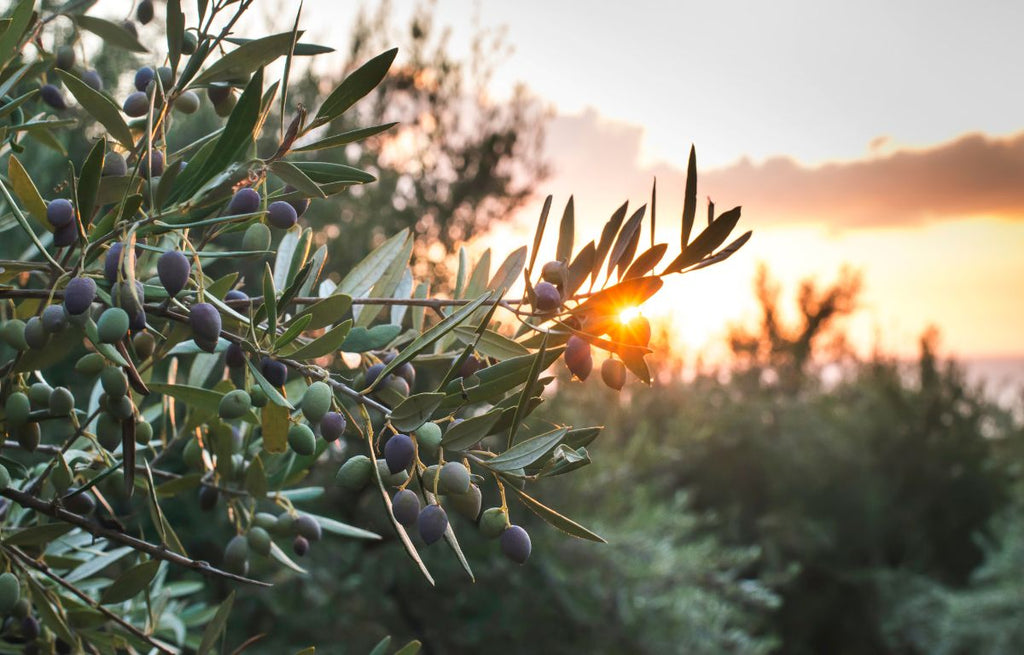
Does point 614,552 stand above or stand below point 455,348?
below

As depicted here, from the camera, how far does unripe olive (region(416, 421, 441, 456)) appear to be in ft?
1.18

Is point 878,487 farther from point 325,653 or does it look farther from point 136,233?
point 136,233

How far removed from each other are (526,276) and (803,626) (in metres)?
A: 7.95

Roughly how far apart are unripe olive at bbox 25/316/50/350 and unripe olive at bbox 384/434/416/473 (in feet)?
0.53

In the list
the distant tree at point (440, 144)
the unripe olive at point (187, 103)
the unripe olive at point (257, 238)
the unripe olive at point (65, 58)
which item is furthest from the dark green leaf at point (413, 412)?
the distant tree at point (440, 144)

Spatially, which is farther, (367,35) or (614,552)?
(367,35)

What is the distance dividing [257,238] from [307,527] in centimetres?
20

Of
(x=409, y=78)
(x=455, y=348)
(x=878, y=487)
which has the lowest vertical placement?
(x=878, y=487)

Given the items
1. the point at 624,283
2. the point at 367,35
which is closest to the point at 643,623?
the point at 367,35

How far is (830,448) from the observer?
26.6 ft

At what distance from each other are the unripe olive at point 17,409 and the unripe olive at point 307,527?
0.55ft

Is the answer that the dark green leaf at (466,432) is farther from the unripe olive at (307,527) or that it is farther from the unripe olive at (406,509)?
the unripe olive at (307,527)

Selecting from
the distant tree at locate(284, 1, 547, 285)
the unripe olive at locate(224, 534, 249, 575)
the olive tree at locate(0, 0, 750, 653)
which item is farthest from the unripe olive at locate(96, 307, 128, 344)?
the distant tree at locate(284, 1, 547, 285)

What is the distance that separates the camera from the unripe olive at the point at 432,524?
1.20 feet
